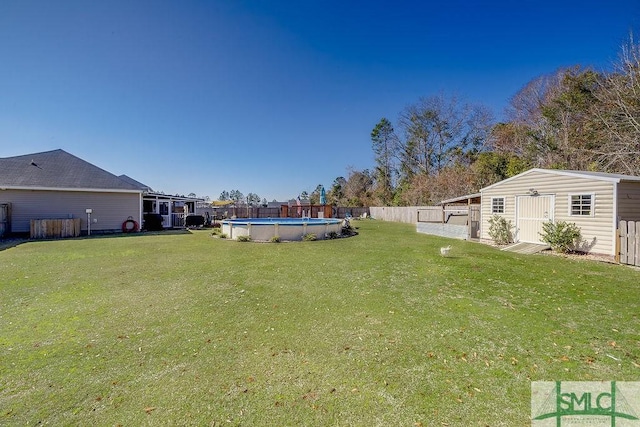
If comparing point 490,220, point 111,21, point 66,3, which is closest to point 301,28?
point 111,21

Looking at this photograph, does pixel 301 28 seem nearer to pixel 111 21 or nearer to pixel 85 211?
pixel 111 21

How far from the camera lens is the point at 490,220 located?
1275 cm

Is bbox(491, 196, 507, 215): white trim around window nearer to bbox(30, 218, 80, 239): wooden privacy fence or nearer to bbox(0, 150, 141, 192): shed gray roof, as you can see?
bbox(0, 150, 141, 192): shed gray roof

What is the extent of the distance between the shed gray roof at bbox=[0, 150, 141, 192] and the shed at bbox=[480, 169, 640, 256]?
19.9 meters

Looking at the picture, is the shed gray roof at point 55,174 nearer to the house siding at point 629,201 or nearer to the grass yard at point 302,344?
the grass yard at point 302,344

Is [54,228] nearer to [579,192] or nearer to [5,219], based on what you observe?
[5,219]

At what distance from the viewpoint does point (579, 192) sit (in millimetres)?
9484

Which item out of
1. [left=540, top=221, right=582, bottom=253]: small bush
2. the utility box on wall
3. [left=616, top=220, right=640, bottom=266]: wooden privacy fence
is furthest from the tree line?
the utility box on wall

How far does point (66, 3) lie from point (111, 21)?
1.27 metres

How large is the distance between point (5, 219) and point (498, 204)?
23.9 m

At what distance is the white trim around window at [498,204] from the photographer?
12355 millimetres

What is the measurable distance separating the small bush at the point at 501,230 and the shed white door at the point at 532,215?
1.03 ft

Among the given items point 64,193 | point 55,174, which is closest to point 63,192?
point 64,193

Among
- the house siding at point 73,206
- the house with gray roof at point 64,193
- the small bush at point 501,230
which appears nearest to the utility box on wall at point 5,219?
the house with gray roof at point 64,193
